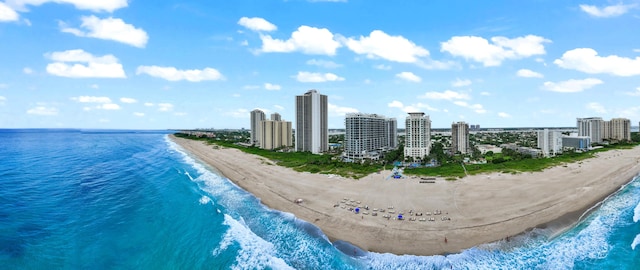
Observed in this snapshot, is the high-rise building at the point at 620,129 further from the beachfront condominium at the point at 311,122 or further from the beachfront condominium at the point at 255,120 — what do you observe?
the beachfront condominium at the point at 255,120

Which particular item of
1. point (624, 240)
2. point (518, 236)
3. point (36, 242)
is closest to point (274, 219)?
point (36, 242)

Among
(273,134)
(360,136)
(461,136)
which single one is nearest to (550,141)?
(461,136)

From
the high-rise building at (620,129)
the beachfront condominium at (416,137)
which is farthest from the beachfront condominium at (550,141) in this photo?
the high-rise building at (620,129)

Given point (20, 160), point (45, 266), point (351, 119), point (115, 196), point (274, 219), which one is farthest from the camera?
point (351, 119)

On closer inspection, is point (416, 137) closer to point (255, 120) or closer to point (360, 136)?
point (360, 136)

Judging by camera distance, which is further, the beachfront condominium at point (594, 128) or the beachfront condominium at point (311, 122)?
the beachfront condominium at point (594, 128)

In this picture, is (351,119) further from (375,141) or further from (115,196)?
(115,196)
